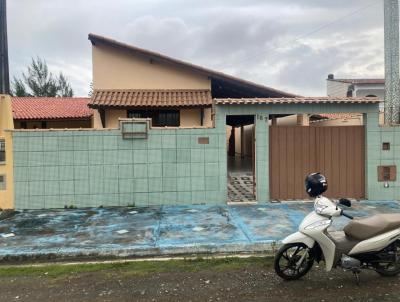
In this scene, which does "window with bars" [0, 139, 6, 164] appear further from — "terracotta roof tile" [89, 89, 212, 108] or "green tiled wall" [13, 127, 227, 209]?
"terracotta roof tile" [89, 89, 212, 108]

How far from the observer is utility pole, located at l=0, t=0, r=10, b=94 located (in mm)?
13992

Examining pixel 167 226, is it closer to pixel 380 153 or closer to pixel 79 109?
pixel 380 153

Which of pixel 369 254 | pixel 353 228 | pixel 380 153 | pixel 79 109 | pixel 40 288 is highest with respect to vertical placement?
pixel 79 109

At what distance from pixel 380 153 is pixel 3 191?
978 cm

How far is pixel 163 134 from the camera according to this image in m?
10.6

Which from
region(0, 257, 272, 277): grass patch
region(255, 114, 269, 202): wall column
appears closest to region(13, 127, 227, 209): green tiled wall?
region(255, 114, 269, 202): wall column

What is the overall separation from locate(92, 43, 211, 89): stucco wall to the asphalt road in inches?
437

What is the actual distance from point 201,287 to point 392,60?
1020cm

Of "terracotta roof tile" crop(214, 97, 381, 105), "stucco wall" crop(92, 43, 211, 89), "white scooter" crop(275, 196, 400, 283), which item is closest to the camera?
"white scooter" crop(275, 196, 400, 283)

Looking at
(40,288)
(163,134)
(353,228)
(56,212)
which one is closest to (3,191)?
(56,212)

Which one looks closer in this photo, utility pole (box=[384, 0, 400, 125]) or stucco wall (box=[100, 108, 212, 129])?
utility pole (box=[384, 0, 400, 125])

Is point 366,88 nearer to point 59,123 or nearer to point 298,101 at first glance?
point 298,101

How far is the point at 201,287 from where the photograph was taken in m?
5.07

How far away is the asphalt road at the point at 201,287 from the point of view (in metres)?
4.74
